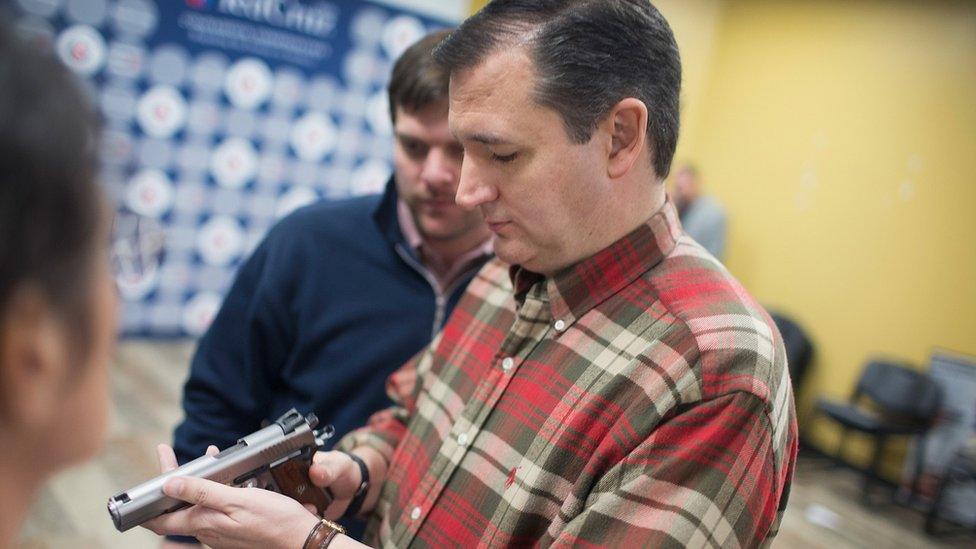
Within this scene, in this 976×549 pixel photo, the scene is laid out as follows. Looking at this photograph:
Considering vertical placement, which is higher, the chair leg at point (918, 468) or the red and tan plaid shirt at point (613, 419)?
the red and tan plaid shirt at point (613, 419)

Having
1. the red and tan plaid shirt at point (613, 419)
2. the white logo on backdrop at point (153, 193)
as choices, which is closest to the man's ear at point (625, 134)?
the red and tan plaid shirt at point (613, 419)

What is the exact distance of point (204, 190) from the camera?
16.0 feet

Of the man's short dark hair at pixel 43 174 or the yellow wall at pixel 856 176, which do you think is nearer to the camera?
the man's short dark hair at pixel 43 174

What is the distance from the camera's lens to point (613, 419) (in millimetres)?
999

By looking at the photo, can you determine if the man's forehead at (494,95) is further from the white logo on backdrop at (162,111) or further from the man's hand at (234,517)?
the white logo on backdrop at (162,111)

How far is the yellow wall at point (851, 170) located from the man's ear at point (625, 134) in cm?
475

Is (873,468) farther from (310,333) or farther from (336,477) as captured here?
(336,477)

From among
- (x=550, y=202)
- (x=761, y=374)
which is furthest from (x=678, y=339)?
(x=550, y=202)

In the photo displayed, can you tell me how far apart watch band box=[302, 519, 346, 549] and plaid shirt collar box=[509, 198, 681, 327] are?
438 millimetres

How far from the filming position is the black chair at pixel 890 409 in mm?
5051

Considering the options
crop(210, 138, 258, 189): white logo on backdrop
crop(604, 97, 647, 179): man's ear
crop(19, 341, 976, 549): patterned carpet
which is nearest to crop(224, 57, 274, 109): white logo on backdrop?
crop(210, 138, 258, 189): white logo on backdrop

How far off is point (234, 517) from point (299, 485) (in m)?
0.20

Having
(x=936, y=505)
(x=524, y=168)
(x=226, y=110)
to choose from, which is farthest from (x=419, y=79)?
(x=936, y=505)

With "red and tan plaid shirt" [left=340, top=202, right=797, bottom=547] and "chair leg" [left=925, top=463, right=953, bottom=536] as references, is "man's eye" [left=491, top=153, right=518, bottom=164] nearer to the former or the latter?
"red and tan plaid shirt" [left=340, top=202, right=797, bottom=547]
